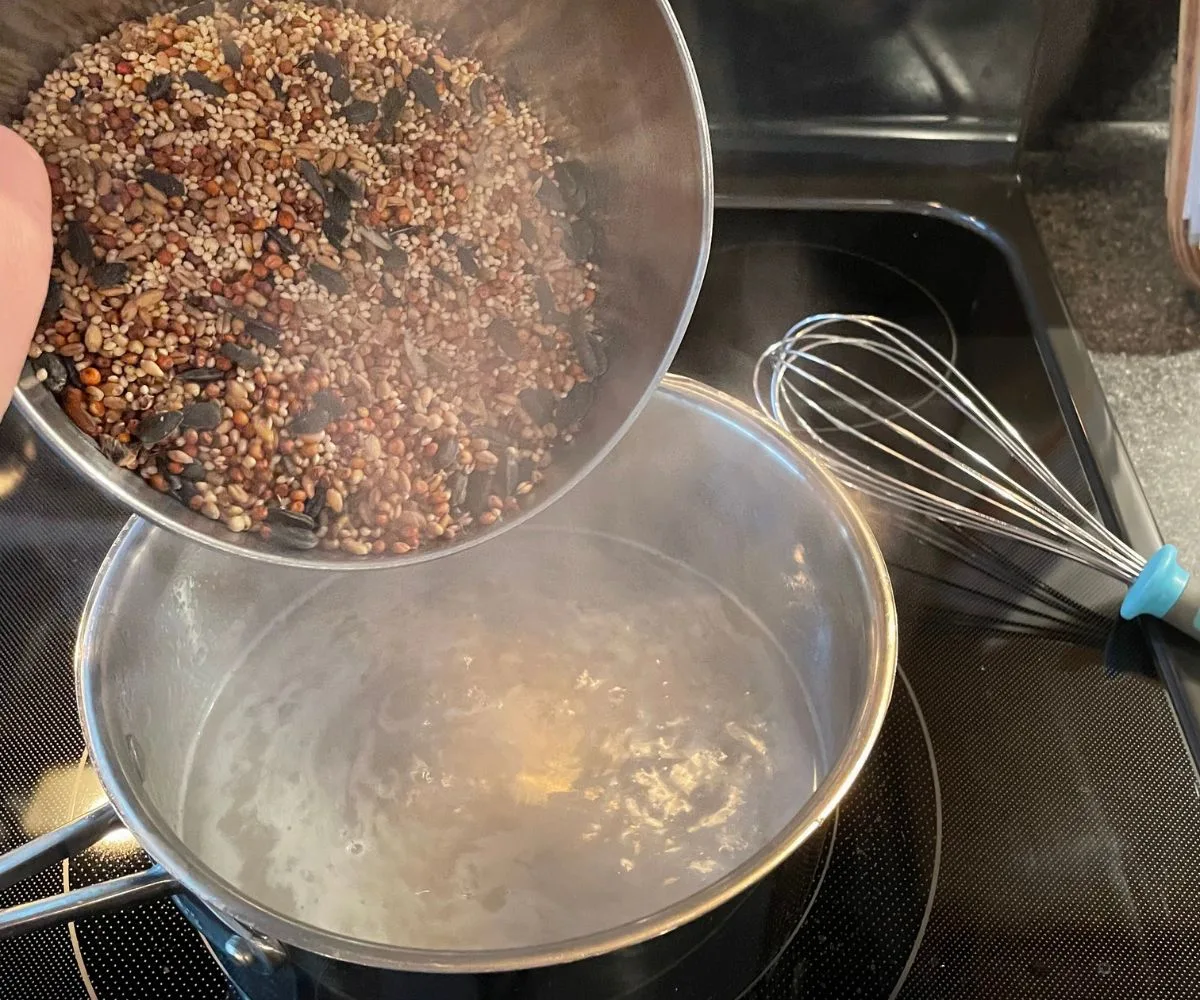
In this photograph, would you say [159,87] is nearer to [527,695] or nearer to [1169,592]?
[527,695]

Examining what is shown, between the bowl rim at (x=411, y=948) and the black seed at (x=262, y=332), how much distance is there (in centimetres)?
14

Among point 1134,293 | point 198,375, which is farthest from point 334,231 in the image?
point 1134,293

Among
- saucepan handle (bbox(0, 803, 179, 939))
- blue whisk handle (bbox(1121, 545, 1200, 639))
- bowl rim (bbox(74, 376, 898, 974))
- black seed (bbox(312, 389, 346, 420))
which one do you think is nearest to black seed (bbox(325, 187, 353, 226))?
black seed (bbox(312, 389, 346, 420))

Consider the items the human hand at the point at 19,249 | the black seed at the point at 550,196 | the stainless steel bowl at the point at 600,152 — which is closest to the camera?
the human hand at the point at 19,249

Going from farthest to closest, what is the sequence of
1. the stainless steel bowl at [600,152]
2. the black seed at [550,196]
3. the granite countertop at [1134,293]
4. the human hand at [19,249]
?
the granite countertop at [1134,293] → the black seed at [550,196] → the stainless steel bowl at [600,152] → the human hand at [19,249]

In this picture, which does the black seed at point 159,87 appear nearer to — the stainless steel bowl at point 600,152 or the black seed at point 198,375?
the stainless steel bowl at point 600,152

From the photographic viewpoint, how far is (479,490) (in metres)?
0.68

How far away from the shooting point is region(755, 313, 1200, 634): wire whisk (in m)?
0.77

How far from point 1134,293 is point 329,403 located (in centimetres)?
77

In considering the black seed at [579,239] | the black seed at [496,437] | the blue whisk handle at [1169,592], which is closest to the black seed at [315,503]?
the black seed at [496,437]

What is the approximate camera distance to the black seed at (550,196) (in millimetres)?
675

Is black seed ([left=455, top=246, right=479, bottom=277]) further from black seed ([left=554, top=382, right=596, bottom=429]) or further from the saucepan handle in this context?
the saucepan handle

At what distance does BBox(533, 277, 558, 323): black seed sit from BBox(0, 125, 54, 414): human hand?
28 centimetres

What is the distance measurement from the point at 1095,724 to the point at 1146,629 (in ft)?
0.29
